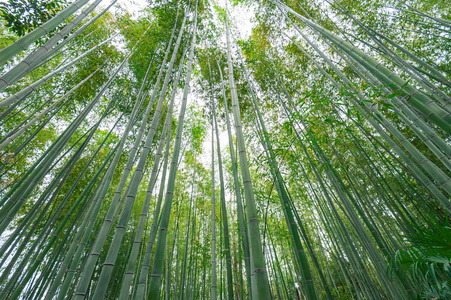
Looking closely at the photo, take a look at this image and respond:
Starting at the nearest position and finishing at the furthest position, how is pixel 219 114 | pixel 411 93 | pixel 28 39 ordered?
pixel 28 39
pixel 411 93
pixel 219 114

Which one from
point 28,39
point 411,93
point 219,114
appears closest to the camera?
point 28,39

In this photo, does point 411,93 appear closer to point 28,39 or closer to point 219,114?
point 28,39

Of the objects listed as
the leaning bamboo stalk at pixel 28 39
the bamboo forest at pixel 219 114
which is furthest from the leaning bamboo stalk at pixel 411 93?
the leaning bamboo stalk at pixel 28 39

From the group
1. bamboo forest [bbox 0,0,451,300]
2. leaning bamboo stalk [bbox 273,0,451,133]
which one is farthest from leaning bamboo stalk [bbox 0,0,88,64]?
leaning bamboo stalk [bbox 273,0,451,133]

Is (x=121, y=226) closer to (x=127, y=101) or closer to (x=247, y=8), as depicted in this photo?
(x=127, y=101)

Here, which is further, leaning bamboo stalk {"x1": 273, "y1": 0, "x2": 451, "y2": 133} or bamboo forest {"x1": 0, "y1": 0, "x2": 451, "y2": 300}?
bamboo forest {"x1": 0, "y1": 0, "x2": 451, "y2": 300}

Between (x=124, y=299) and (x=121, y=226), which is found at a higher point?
(x=121, y=226)

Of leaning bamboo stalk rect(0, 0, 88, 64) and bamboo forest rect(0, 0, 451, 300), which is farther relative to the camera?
bamboo forest rect(0, 0, 451, 300)

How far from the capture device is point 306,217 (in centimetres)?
610

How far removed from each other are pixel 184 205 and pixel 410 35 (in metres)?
7.05

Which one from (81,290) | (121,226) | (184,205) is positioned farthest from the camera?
(184,205)

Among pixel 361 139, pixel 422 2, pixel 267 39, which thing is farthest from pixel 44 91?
pixel 422 2

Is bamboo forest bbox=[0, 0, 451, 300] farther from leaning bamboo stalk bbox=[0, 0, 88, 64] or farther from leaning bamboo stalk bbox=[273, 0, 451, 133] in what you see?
leaning bamboo stalk bbox=[0, 0, 88, 64]

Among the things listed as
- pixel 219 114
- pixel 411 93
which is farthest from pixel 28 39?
pixel 219 114
